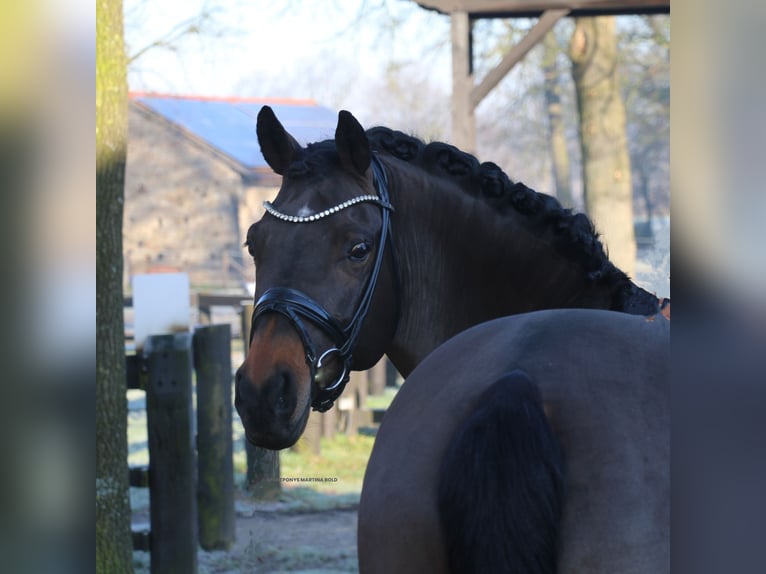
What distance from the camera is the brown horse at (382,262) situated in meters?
2.02

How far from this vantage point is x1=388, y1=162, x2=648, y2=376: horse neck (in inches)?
97.3

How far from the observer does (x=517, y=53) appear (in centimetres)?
625

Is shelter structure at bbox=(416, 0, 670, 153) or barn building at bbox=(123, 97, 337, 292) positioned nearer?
shelter structure at bbox=(416, 0, 670, 153)

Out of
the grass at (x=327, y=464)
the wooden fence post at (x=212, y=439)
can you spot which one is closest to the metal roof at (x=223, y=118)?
the wooden fence post at (x=212, y=439)

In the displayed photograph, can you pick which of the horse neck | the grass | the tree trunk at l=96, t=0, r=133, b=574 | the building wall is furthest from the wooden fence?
the building wall

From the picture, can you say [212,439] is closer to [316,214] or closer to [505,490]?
[316,214]

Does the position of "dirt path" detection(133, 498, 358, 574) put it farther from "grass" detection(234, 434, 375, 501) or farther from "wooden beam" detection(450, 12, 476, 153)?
"wooden beam" detection(450, 12, 476, 153)

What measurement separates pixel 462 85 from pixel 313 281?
4.58 metres

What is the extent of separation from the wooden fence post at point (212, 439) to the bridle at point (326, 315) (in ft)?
9.91

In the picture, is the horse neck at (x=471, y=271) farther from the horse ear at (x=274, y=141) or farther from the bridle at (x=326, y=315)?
the horse ear at (x=274, y=141)

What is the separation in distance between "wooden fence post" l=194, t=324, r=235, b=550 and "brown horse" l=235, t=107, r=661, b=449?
2845 mm

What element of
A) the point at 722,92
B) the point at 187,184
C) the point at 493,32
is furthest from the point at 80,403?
the point at 187,184

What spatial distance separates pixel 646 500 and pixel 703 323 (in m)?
0.47

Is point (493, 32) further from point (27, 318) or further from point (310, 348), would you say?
point (27, 318)
